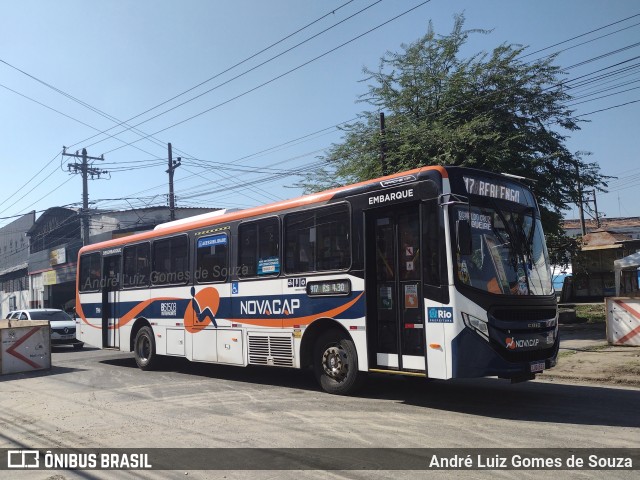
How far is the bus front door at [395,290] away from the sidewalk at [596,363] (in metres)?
4.49

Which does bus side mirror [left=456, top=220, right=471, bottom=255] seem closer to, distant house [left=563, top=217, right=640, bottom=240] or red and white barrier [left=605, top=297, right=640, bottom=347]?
red and white barrier [left=605, top=297, right=640, bottom=347]

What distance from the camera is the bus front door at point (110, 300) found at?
15383 millimetres

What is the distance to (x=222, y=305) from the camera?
39.1 feet

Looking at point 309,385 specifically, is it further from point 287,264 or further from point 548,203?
point 548,203

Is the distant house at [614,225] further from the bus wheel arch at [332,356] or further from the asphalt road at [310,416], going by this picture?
the bus wheel arch at [332,356]

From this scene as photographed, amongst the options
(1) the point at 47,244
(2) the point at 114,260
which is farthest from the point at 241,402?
(1) the point at 47,244

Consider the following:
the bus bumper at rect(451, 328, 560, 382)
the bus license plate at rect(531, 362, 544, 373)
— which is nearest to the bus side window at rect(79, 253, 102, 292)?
→ the bus bumper at rect(451, 328, 560, 382)

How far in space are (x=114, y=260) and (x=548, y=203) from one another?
14.5 meters

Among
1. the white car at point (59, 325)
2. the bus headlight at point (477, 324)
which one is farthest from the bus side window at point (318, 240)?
the white car at point (59, 325)

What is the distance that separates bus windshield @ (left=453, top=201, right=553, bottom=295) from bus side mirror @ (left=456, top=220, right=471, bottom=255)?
0.42ft

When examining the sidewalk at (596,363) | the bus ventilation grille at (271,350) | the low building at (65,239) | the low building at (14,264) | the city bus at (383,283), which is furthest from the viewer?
the low building at (14,264)

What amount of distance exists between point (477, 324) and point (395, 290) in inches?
58.9

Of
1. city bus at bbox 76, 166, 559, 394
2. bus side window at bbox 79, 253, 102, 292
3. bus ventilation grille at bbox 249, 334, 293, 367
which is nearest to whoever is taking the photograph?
city bus at bbox 76, 166, 559, 394

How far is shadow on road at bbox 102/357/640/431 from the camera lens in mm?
7691
